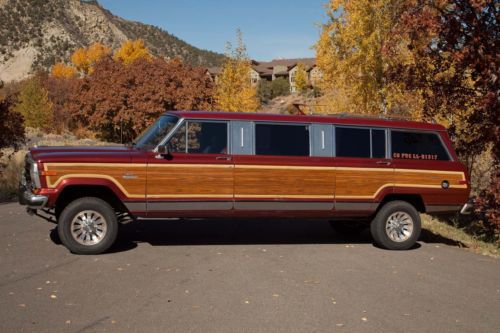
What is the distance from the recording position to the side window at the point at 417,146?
9.37 metres

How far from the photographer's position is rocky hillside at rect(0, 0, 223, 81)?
97.4 meters

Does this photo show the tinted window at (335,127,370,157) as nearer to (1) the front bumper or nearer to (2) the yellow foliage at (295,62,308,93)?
(1) the front bumper

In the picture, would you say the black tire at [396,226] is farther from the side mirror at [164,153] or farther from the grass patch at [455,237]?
the side mirror at [164,153]

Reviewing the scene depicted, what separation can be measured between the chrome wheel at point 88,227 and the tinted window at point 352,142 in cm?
391

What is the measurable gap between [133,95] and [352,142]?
32283 millimetres

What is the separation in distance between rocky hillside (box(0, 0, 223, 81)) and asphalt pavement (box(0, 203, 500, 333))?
249 ft

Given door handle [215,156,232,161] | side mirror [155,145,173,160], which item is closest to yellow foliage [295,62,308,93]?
door handle [215,156,232,161]

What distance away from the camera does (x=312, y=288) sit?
6.67 meters

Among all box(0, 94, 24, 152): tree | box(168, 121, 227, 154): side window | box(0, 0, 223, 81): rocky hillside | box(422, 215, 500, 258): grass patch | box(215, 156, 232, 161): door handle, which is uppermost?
box(0, 0, 223, 81): rocky hillside

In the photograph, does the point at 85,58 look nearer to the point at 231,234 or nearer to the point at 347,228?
the point at 231,234

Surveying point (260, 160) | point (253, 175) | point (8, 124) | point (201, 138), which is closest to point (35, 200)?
point (201, 138)

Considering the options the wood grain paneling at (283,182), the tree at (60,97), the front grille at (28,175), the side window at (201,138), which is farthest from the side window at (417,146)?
the tree at (60,97)

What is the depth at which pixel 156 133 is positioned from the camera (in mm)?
8570

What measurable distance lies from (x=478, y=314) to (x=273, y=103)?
8830 centimetres
